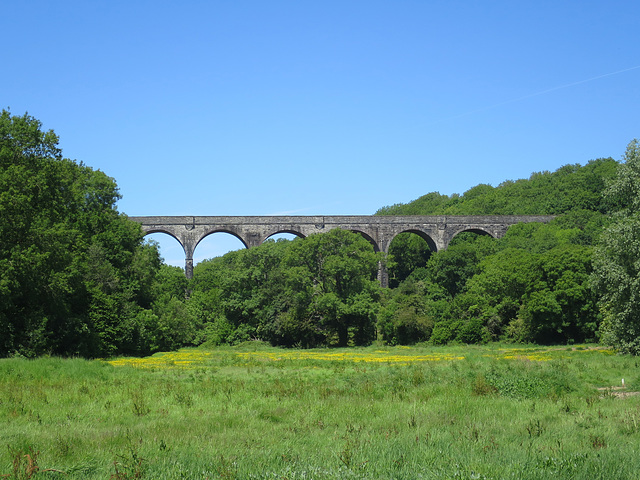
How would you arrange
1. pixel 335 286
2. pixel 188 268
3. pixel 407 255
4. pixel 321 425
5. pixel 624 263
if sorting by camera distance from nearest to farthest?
pixel 321 425
pixel 624 263
pixel 335 286
pixel 188 268
pixel 407 255

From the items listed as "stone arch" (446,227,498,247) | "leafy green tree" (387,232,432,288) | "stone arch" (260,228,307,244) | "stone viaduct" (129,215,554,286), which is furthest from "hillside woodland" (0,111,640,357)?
"leafy green tree" (387,232,432,288)

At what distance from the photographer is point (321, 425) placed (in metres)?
10.2

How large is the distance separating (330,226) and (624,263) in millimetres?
44000

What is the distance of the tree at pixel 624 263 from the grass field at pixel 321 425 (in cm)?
666

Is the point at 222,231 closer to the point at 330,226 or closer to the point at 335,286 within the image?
the point at 330,226

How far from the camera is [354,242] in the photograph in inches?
1914

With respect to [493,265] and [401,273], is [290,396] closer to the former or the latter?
[493,265]

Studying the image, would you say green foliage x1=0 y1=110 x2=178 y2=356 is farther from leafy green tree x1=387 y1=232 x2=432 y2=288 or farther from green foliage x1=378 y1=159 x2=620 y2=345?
leafy green tree x1=387 y1=232 x2=432 y2=288

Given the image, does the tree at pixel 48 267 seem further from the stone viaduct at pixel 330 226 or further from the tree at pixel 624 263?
the stone viaduct at pixel 330 226

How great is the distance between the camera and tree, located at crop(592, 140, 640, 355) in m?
23.8

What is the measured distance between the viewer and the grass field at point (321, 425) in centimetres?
718

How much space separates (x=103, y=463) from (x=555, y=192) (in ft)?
281

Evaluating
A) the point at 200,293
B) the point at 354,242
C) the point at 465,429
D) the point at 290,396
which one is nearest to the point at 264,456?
the point at 465,429

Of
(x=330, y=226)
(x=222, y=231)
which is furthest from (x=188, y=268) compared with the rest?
(x=330, y=226)
